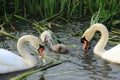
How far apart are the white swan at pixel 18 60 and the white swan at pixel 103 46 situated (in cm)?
165

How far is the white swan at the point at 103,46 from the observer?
11.1 meters

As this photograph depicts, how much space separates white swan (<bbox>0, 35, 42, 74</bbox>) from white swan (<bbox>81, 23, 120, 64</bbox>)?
165cm

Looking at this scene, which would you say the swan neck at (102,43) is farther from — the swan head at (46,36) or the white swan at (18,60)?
the white swan at (18,60)

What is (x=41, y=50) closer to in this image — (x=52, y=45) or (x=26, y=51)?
(x=26, y=51)

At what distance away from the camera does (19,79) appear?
945 centimetres

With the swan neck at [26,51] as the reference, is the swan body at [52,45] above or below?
above

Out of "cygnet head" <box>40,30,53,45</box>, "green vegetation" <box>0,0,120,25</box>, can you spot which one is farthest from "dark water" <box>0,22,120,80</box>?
"green vegetation" <box>0,0,120,25</box>

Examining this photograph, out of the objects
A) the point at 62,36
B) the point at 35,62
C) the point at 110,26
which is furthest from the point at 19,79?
the point at 110,26

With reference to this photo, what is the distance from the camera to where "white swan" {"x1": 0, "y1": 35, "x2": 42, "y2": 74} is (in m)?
10.4

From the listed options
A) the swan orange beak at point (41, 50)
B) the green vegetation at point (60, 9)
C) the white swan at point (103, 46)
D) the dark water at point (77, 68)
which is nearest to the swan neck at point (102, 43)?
the white swan at point (103, 46)

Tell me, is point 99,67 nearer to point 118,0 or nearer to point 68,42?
point 68,42

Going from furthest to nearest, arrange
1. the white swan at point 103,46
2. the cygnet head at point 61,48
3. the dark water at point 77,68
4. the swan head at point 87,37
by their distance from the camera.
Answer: the swan head at point 87,37, the cygnet head at point 61,48, the white swan at point 103,46, the dark water at point 77,68

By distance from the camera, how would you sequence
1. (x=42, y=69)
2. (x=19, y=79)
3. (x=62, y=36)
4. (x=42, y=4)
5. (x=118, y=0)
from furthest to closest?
(x=42, y=4)
(x=118, y=0)
(x=62, y=36)
(x=42, y=69)
(x=19, y=79)

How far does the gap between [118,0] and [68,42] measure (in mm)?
2451
